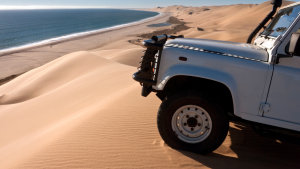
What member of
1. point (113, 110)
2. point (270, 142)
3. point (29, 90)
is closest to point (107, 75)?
point (29, 90)

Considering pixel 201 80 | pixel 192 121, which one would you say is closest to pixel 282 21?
pixel 201 80

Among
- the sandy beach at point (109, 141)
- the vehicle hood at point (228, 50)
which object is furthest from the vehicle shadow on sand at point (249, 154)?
the vehicle hood at point (228, 50)

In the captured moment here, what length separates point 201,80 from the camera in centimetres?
327

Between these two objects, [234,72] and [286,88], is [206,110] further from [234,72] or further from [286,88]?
[286,88]

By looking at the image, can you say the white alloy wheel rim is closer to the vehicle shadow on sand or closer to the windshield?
the vehicle shadow on sand

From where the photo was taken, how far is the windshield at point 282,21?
3.10m

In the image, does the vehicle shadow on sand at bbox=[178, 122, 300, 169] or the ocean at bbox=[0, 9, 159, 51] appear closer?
the vehicle shadow on sand at bbox=[178, 122, 300, 169]

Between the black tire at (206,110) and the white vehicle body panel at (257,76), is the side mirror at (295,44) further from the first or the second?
the black tire at (206,110)

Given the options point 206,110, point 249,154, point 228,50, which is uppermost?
point 228,50

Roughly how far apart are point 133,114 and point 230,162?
88.4 inches

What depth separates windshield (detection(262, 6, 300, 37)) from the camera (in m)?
3.10

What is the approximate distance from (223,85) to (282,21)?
1.38 metres

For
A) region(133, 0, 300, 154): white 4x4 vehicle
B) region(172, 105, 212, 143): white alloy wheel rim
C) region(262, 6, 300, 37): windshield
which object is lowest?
region(172, 105, 212, 143): white alloy wheel rim

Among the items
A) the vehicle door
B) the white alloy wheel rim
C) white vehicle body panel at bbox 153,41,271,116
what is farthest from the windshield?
the white alloy wheel rim
